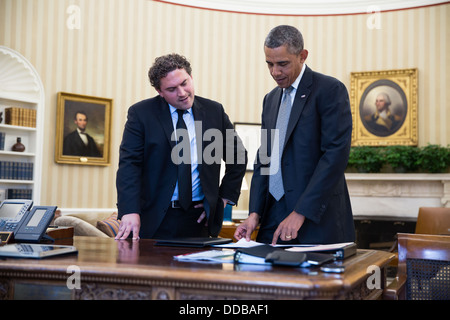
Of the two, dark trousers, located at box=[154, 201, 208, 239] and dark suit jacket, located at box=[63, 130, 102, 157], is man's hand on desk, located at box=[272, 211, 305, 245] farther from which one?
dark suit jacket, located at box=[63, 130, 102, 157]

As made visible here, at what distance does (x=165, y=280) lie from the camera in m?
1.26

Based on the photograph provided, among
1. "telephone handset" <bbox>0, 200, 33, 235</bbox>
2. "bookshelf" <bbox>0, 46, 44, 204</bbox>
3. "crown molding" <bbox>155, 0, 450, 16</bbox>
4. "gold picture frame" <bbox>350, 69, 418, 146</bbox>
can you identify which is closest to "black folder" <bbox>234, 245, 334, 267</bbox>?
"telephone handset" <bbox>0, 200, 33, 235</bbox>

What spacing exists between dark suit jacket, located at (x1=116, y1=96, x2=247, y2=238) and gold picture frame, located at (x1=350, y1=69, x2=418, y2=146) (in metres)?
5.38

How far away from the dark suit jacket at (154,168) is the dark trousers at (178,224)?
4 centimetres

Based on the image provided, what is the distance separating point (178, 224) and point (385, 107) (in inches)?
228

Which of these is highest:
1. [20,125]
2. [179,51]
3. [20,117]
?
[179,51]

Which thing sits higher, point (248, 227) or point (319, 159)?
point (319, 159)

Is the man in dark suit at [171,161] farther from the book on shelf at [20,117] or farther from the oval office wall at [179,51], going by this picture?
the oval office wall at [179,51]

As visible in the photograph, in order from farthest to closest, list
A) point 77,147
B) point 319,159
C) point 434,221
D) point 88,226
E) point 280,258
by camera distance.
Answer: point 77,147, point 434,221, point 88,226, point 319,159, point 280,258

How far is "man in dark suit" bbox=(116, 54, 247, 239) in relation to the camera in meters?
2.42

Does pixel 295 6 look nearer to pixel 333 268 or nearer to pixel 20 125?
pixel 20 125

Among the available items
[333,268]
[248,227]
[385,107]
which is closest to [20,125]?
[248,227]

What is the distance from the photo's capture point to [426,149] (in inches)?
273

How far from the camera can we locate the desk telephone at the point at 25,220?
6.45ft
